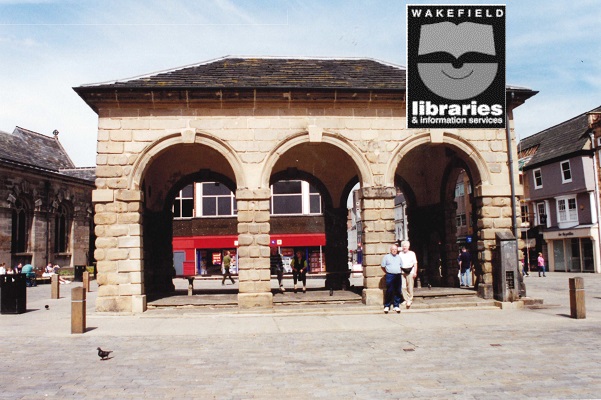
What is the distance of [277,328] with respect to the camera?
11.0 meters

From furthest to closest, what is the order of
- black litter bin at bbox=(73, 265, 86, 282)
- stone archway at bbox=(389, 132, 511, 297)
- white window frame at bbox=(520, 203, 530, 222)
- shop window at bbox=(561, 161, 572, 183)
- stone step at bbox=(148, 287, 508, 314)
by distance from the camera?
1. white window frame at bbox=(520, 203, 530, 222)
2. shop window at bbox=(561, 161, 572, 183)
3. black litter bin at bbox=(73, 265, 86, 282)
4. stone archway at bbox=(389, 132, 511, 297)
5. stone step at bbox=(148, 287, 508, 314)

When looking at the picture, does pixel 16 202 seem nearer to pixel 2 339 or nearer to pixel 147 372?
pixel 2 339

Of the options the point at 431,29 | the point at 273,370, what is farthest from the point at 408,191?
the point at 273,370

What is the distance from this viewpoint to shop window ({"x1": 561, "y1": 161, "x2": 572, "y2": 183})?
36625 millimetres

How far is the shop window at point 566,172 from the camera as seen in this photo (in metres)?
36.6

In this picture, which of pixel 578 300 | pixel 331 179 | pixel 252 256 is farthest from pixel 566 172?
pixel 252 256

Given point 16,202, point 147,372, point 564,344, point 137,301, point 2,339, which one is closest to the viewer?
point 147,372

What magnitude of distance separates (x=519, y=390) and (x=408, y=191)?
43.1 feet

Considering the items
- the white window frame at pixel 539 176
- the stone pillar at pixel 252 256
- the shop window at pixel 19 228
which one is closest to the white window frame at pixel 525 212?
the white window frame at pixel 539 176

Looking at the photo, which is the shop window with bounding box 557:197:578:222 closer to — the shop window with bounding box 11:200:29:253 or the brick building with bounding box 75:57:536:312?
the brick building with bounding box 75:57:536:312

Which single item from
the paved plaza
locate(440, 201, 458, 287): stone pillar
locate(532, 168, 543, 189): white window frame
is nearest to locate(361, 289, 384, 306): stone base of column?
the paved plaza

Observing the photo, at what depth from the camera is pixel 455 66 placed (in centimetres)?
1126

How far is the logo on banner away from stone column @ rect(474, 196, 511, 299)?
228cm

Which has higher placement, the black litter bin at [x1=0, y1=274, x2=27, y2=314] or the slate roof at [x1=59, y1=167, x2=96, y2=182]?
the slate roof at [x1=59, y1=167, x2=96, y2=182]
